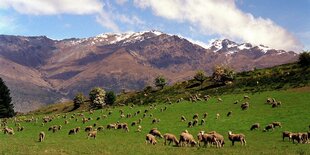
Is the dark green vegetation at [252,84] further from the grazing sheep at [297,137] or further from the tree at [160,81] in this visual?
the grazing sheep at [297,137]

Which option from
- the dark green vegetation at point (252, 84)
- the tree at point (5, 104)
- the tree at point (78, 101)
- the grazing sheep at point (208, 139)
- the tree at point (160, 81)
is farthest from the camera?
the tree at point (160, 81)

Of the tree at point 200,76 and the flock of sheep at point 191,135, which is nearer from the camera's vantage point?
the flock of sheep at point 191,135

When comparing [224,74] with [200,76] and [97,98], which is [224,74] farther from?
[97,98]

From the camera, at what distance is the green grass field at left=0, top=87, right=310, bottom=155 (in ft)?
137

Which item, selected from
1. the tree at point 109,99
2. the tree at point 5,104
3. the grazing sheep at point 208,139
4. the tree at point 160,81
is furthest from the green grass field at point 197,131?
the tree at point 160,81

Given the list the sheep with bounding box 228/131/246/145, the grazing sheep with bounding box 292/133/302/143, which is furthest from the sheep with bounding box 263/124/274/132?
the sheep with bounding box 228/131/246/145

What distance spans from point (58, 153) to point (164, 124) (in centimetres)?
3670

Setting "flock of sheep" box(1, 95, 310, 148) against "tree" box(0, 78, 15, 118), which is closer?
"flock of sheep" box(1, 95, 310, 148)

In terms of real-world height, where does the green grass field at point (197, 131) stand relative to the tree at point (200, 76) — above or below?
below

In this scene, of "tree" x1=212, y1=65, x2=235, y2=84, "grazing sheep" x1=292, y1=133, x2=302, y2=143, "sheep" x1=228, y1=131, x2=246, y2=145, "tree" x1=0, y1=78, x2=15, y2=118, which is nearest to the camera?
"sheep" x1=228, y1=131, x2=246, y2=145

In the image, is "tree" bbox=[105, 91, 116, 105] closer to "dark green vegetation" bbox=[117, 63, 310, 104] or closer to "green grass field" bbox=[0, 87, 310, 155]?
"dark green vegetation" bbox=[117, 63, 310, 104]

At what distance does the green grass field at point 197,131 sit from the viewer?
41875 mm

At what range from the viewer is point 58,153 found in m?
38.9

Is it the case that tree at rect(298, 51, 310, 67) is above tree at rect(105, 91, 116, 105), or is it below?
above
